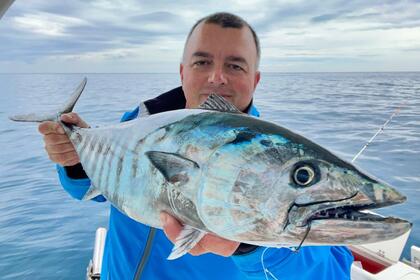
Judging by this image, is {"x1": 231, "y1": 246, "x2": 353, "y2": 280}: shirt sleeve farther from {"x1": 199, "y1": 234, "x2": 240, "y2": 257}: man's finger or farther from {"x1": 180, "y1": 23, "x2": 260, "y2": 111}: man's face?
{"x1": 180, "y1": 23, "x2": 260, "y2": 111}: man's face

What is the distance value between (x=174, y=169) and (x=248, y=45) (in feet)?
3.90

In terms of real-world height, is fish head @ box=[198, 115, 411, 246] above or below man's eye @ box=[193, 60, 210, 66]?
below

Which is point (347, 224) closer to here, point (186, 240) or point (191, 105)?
point (186, 240)

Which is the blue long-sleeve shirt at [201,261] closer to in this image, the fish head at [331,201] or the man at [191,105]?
the man at [191,105]

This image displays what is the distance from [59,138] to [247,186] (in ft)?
3.78

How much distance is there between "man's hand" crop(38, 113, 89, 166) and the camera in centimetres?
165

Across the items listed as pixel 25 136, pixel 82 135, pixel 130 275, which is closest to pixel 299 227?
pixel 82 135

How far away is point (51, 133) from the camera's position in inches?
66.4

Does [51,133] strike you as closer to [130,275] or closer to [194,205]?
[130,275]

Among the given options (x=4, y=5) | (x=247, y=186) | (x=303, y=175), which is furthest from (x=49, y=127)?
(x=303, y=175)

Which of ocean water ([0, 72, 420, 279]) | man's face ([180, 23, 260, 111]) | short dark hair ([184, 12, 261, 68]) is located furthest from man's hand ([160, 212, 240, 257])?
short dark hair ([184, 12, 261, 68])

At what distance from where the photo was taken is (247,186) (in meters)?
0.85

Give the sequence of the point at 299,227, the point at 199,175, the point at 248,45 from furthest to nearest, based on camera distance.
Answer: the point at 248,45, the point at 199,175, the point at 299,227

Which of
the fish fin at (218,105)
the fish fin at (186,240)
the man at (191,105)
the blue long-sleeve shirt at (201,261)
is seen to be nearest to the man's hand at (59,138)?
the man at (191,105)
